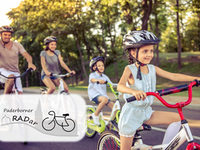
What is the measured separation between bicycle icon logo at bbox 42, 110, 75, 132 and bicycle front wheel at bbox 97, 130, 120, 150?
2517 mm

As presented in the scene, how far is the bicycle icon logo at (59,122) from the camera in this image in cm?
648

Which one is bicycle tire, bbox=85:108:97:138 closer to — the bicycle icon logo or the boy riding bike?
the boy riding bike

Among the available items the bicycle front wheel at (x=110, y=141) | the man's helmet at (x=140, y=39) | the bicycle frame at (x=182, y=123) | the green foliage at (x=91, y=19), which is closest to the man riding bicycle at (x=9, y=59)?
the bicycle front wheel at (x=110, y=141)

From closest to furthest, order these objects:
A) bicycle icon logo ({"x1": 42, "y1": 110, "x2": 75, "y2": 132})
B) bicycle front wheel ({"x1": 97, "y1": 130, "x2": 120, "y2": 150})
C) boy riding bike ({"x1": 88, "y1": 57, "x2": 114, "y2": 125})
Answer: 1. bicycle front wheel ({"x1": 97, "y1": 130, "x2": 120, "y2": 150})
2. boy riding bike ({"x1": 88, "y1": 57, "x2": 114, "y2": 125})
3. bicycle icon logo ({"x1": 42, "y1": 110, "x2": 75, "y2": 132})

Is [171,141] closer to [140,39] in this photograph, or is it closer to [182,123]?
[182,123]

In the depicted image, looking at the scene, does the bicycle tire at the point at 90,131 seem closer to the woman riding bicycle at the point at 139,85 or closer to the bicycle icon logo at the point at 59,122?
the bicycle icon logo at the point at 59,122

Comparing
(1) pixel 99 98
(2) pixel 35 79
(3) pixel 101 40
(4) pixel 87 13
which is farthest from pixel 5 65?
(2) pixel 35 79

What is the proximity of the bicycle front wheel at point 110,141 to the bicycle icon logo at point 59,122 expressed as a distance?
2517 millimetres

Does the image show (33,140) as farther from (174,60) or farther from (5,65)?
(174,60)

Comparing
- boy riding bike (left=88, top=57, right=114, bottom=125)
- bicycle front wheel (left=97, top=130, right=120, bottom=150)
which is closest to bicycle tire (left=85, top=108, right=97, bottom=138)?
boy riding bike (left=88, top=57, right=114, bottom=125)

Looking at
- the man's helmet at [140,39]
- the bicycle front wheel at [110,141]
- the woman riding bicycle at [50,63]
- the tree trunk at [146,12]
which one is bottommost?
the bicycle front wheel at [110,141]

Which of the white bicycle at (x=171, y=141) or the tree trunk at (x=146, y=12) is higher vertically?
the tree trunk at (x=146, y=12)

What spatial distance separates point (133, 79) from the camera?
3340mm

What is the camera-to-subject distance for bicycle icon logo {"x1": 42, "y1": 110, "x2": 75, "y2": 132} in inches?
255
